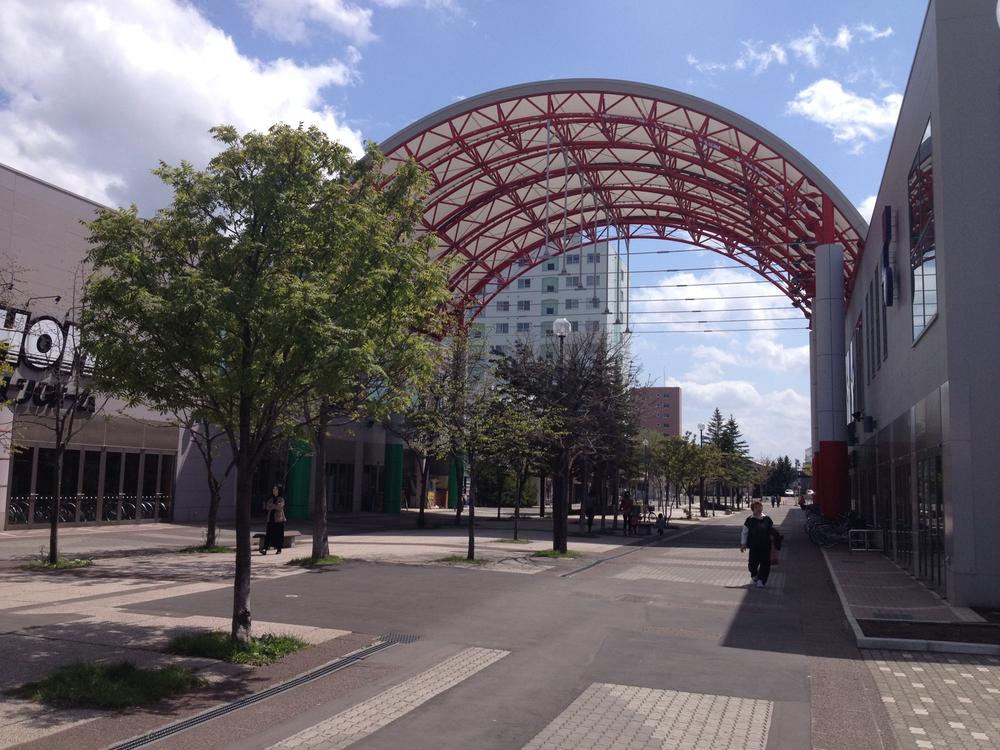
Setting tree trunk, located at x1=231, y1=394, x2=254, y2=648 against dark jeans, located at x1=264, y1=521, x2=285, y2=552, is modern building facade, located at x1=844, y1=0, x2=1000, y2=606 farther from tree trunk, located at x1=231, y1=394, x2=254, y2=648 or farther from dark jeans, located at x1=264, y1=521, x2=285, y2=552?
dark jeans, located at x1=264, y1=521, x2=285, y2=552

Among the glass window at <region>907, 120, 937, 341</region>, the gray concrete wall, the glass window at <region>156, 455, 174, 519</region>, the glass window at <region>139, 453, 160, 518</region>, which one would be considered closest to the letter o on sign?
the glass window at <region>139, 453, 160, 518</region>

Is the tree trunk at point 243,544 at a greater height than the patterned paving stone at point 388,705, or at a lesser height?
greater

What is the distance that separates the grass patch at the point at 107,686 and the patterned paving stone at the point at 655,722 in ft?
11.0

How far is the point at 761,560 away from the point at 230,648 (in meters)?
11.2

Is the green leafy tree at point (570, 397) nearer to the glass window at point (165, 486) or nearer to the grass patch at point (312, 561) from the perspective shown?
the grass patch at point (312, 561)

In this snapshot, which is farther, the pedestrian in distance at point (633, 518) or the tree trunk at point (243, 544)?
the pedestrian in distance at point (633, 518)

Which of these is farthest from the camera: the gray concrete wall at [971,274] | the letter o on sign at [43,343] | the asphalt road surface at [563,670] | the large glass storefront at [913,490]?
the letter o on sign at [43,343]

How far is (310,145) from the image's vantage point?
9531 millimetres

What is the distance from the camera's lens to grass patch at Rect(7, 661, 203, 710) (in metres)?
7.02

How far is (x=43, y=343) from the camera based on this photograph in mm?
25656

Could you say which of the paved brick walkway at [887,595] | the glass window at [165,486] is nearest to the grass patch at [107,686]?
the paved brick walkway at [887,595]

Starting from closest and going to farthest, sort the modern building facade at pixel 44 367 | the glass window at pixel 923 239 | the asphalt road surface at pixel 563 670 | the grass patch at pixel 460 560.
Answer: the asphalt road surface at pixel 563 670, the glass window at pixel 923 239, the grass patch at pixel 460 560, the modern building facade at pixel 44 367

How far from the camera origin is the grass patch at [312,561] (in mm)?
18156

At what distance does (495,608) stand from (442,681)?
4773 millimetres
